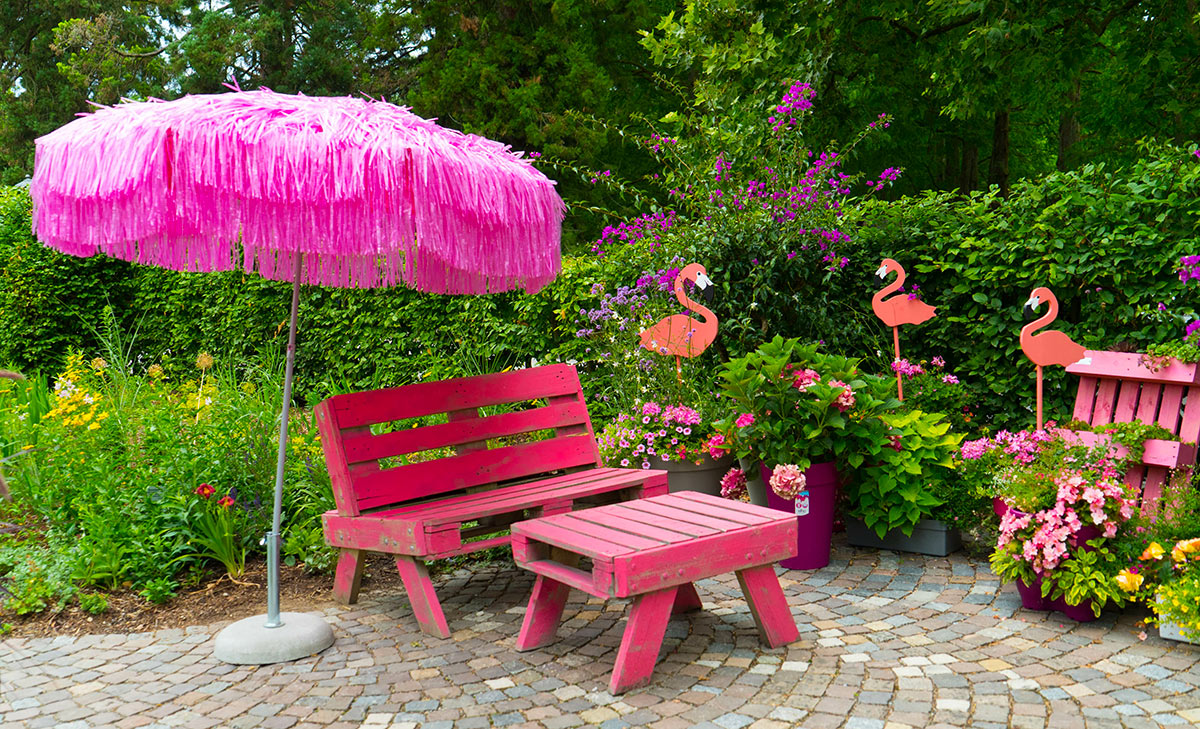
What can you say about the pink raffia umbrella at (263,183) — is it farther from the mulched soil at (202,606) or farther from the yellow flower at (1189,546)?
the yellow flower at (1189,546)

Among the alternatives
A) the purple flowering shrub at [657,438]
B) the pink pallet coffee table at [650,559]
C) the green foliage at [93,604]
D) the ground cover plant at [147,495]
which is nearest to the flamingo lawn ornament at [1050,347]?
the purple flowering shrub at [657,438]

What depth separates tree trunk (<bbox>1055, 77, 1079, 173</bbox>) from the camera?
12430 mm

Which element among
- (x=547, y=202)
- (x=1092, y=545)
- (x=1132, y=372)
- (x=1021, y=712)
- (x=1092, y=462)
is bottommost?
(x=1021, y=712)

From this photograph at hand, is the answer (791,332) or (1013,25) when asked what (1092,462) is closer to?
(791,332)

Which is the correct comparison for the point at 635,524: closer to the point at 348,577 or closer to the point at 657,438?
the point at 348,577

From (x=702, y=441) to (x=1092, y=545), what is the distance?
220 centimetres

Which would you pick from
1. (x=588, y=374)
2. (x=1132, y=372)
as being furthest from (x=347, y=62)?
(x=1132, y=372)

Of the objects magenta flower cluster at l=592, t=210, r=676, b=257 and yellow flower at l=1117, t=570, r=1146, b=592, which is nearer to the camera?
yellow flower at l=1117, t=570, r=1146, b=592

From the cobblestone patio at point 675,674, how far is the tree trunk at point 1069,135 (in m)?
10.3

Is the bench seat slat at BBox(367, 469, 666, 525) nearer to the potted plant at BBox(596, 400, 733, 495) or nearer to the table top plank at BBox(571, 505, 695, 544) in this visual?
the table top plank at BBox(571, 505, 695, 544)

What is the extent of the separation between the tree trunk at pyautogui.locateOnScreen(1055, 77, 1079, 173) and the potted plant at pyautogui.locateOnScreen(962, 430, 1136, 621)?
9.94 metres

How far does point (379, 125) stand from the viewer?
329cm

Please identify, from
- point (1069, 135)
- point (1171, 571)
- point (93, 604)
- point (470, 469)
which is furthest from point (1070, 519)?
point (1069, 135)

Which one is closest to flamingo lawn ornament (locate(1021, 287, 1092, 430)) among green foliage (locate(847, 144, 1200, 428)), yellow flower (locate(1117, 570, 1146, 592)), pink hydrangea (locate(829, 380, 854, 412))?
green foliage (locate(847, 144, 1200, 428))
